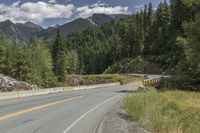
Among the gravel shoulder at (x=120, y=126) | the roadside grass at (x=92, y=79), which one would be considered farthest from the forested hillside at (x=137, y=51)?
the gravel shoulder at (x=120, y=126)

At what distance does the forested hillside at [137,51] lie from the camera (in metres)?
56.0

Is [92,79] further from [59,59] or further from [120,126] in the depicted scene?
[120,126]

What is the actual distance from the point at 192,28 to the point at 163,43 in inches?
3777

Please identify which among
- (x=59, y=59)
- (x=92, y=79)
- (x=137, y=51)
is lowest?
(x=92, y=79)

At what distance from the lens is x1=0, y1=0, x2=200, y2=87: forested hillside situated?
184ft

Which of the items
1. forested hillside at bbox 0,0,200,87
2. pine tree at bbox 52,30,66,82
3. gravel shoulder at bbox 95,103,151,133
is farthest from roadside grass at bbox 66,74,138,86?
gravel shoulder at bbox 95,103,151,133

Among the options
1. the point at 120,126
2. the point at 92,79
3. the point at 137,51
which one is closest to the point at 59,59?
the point at 92,79

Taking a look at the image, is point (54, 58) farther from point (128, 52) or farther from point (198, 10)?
point (198, 10)

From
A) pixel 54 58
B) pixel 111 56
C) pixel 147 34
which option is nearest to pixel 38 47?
pixel 54 58

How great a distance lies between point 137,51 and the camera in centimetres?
14962

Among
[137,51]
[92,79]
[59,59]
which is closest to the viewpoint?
[59,59]

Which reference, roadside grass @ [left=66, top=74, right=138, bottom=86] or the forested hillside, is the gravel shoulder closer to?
the forested hillside

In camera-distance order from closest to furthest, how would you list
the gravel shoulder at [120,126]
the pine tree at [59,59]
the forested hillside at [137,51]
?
1. the gravel shoulder at [120,126]
2. the forested hillside at [137,51]
3. the pine tree at [59,59]

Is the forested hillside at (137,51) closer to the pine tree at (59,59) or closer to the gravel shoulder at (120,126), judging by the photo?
the pine tree at (59,59)
